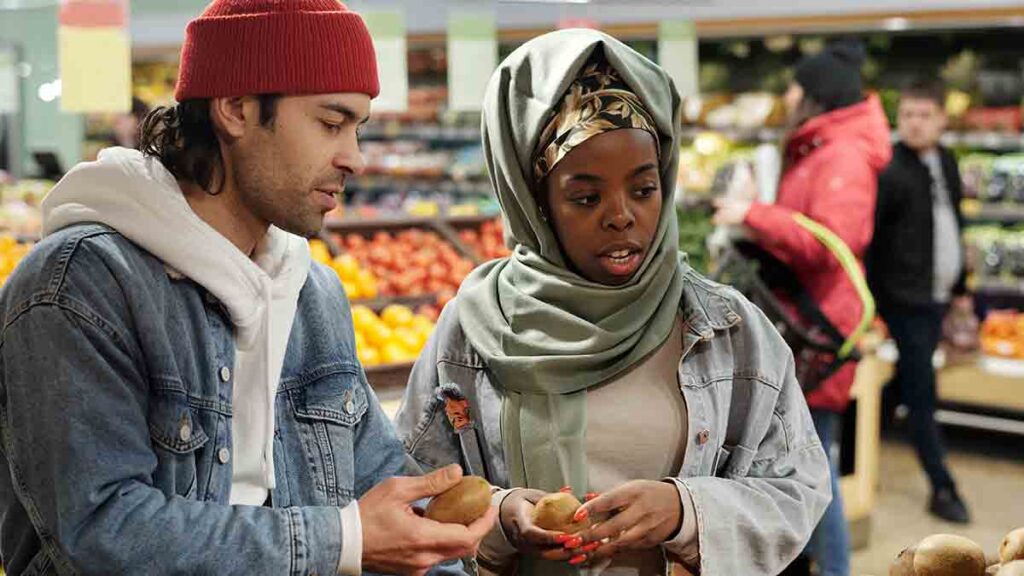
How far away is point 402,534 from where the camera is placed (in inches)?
66.3

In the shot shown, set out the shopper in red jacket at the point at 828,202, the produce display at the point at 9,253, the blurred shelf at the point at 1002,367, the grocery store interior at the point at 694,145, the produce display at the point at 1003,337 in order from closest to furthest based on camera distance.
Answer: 1. the shopper in red jacket at the point at 828,202
2. the produce display at the point at 9,253
3. the grocery store interior at the point at 694,145
4. the blurred shelf at the point at 1002,367
5. the produce display at the point at 1003,337

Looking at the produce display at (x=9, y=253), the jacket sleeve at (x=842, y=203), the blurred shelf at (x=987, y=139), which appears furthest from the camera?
the blurred shelf at (x=987, y=139)

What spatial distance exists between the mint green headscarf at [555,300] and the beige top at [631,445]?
29mm

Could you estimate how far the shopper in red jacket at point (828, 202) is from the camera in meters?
4.21

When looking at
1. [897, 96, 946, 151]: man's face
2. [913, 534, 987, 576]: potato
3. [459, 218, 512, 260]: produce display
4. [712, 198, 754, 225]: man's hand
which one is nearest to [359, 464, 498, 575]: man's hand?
[913, 534, 987, 576]: potato

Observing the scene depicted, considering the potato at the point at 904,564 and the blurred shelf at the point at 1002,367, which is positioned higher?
the potato at the point at 904,564

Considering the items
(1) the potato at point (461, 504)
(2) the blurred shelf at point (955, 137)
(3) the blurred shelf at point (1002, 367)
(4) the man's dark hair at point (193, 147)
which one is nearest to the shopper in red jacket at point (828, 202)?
(1) the potato at point (461, 504)

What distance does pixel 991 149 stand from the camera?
8.09 meters

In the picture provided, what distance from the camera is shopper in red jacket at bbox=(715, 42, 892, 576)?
4211mm

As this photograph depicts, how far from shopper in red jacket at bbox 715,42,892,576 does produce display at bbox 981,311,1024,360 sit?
301cm

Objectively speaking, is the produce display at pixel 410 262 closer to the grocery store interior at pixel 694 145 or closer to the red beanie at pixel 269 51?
the grocery store interior at pixel 694 145

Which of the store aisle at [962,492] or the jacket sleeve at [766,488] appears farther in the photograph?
the store aisle at [962,492]

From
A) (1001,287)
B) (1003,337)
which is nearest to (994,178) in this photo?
(1001,287)

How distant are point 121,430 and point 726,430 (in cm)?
99
